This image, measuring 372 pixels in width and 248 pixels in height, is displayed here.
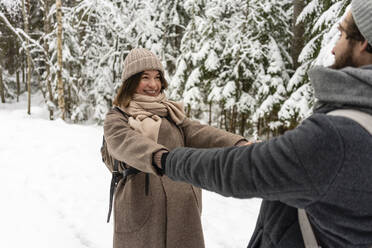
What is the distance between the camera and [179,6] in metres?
14.3

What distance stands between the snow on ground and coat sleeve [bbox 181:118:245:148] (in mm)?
2642

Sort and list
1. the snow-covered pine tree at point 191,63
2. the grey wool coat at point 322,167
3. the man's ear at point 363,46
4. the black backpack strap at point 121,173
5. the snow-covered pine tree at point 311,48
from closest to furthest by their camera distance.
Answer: the grey wool coat at point 322,167, the man's ear at point 363,46, the black backpack strap at point 121,173, the snow-covered pine tree at point 311,48, the snow-covered pine tree at point 191,63

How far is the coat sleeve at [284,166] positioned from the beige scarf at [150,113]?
0.96 m

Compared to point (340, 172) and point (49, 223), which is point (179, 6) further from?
Answer: point (340, 172)

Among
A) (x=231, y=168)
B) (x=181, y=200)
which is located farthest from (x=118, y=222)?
(x=231, y=168)

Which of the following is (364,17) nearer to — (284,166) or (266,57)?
(284,166)

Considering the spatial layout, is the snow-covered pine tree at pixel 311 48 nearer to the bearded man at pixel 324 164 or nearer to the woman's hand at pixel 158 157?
the bearded man at pixel 324 164

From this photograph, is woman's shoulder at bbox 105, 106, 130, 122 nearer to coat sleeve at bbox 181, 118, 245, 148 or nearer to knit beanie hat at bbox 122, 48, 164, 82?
knit beanie hat at bbox 122, 48, 164, 82

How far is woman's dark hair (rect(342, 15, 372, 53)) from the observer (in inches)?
37.6

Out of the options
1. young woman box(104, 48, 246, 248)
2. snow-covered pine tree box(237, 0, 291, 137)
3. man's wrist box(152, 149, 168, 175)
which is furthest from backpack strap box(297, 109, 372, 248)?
snow-covered pine tree box(237, 0, 291, 137)

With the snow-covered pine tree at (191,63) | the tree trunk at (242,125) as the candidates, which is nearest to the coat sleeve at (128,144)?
the snow-covered pine tree at (191,63)

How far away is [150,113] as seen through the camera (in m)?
2.02

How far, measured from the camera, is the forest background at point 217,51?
8.37 metres

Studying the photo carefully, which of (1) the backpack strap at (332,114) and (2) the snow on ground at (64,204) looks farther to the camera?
(2) the snow on ground at (64,204)
